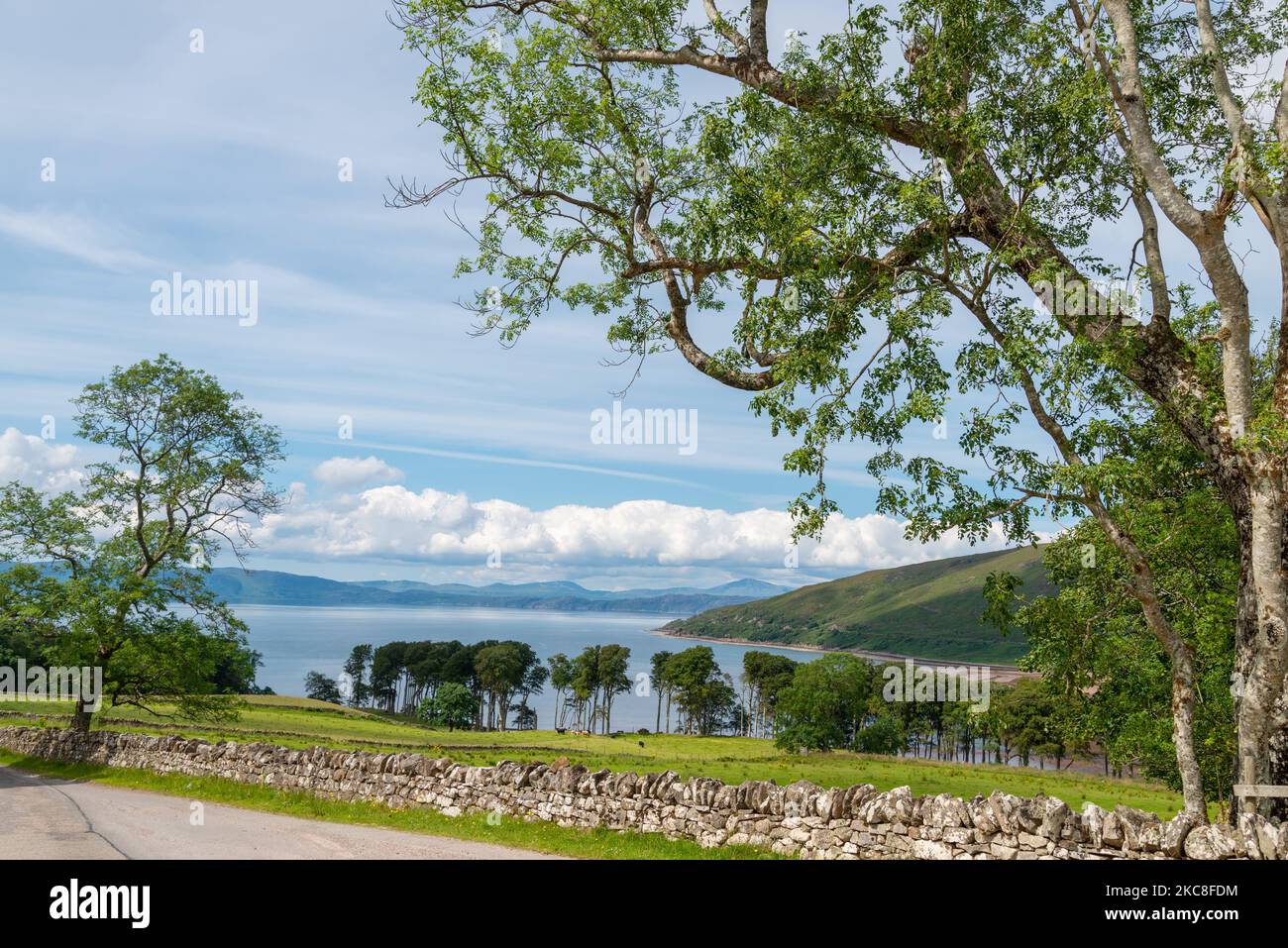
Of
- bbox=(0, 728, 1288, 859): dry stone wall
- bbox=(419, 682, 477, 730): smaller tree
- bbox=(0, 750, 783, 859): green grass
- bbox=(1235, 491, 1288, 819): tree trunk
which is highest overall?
bbox=(1235, 491, 1288, 819): tree trunk

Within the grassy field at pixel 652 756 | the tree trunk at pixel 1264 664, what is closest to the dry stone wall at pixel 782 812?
the tree trunk at pixel 1264 664

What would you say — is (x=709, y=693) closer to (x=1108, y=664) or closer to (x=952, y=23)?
(x=1108, y=664)

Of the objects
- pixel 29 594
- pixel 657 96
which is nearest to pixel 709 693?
pixel 29 594

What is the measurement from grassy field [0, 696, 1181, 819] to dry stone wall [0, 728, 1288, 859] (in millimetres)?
13534

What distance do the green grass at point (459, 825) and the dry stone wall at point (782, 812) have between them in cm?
22

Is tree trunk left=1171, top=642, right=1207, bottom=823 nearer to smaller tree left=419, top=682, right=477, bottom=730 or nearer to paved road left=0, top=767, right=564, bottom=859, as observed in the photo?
paved road left=0, top=767, right=564, bottom=859

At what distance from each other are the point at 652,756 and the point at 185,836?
45.8 m

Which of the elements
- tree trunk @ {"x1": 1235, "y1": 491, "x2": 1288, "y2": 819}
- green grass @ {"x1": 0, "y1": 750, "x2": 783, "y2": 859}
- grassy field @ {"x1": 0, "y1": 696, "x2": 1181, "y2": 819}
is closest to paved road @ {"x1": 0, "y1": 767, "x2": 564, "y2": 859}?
green grass @ {"x1": 0, "y1": 750, "x2": 783, "y2": 859}

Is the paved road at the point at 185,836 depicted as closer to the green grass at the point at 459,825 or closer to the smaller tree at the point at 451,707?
the green grass at the point at 459,825

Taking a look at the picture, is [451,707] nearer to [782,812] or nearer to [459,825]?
[459,825]

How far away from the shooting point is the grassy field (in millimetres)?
40031

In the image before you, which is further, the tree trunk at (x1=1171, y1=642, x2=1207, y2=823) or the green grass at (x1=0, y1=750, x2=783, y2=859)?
the tree trunk at (x1=1171, y1=642, x2=1207, y2=823)
